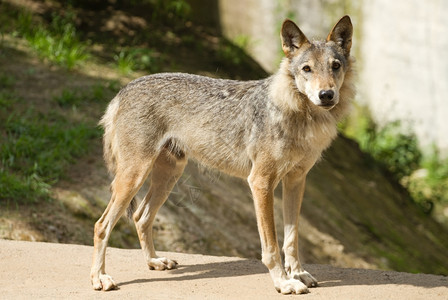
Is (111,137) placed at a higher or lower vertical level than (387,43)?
higher

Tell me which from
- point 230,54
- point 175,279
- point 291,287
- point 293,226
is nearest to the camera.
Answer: point 291,287

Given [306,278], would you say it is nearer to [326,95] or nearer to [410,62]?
[326,95]

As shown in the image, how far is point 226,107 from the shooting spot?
664 cm

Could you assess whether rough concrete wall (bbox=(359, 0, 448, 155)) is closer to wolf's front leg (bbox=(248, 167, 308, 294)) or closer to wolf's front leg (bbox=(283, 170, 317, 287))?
wolf's front leg (bbox=(283, 170, 317, 287))

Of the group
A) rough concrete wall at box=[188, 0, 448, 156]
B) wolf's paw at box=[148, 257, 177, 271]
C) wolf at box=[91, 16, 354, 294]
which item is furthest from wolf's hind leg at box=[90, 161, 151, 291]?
rough concrete wall at box=[188, 0, 448, 156]

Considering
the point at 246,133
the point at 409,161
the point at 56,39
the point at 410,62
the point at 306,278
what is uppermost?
the point at 246,133

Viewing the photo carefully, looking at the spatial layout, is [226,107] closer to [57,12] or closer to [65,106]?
[65,106]

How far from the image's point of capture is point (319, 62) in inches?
231

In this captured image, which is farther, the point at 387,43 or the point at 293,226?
the point at 387,43

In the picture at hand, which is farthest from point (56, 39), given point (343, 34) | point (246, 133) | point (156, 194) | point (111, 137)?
point (343, 34)

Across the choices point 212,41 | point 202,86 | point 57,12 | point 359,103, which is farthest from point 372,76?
point 202,86

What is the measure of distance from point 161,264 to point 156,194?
2.45 feet

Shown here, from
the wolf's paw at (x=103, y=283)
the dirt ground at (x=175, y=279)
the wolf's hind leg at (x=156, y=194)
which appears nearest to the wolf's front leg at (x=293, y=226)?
the dirt ground at (x=175, y=279)

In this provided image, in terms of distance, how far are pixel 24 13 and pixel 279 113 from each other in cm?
914
